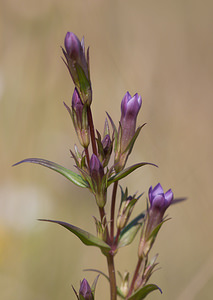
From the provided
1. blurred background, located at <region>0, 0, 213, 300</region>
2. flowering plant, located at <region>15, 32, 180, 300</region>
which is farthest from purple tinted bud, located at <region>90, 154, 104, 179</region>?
blurred background, located at <region>0, 0, 213, 300</region>

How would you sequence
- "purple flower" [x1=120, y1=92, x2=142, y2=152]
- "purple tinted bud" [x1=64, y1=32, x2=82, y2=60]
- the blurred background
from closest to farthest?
"purple tinted bud" [x1=64, y1=32, x2=82, y2=60]
"purple flower" [x1=120, y1=92, x2=142, y2=152]
the blurred background

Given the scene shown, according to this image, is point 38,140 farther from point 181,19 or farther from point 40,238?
point 181,19

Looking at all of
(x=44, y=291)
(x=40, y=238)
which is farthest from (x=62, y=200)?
(x=44, y=291)

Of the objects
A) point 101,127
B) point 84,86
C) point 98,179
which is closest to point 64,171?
point 98,179

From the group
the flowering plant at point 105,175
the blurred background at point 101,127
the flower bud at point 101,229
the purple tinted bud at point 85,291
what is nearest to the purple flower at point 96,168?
the flowering plant at point 105,175

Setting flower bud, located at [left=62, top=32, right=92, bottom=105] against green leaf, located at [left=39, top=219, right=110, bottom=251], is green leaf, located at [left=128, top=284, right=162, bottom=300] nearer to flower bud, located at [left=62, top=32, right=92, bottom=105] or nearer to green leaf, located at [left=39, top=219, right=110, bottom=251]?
green leaf, located at [left=39, top=219, right=110, bottom=251]

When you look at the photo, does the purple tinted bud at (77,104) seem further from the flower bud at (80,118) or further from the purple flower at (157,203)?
the purple flower at (157,203)

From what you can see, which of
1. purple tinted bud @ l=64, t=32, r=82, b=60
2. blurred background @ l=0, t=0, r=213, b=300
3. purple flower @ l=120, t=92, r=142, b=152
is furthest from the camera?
blurred background @ l=0, t=0, r=213, b=300

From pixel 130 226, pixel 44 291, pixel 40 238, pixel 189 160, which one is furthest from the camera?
pixel 189 160

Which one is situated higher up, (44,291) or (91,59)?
(91,59)
